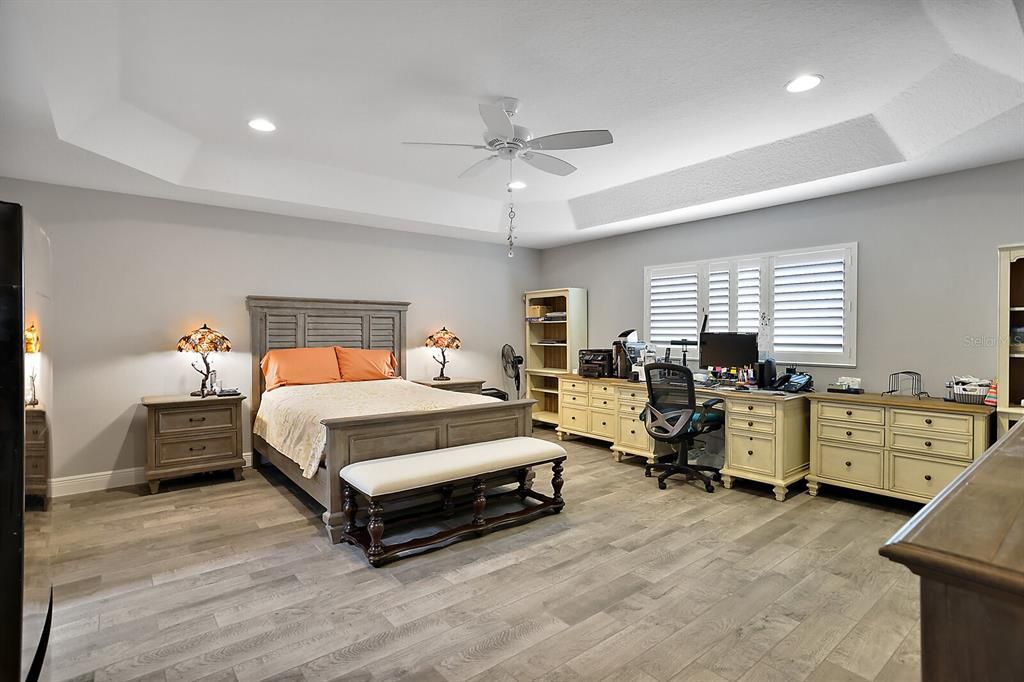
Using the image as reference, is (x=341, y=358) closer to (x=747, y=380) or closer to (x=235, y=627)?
(x=235, y=627)

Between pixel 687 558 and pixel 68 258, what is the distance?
5.16 meters

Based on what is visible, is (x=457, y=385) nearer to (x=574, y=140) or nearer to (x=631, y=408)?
(x=631, y=408)

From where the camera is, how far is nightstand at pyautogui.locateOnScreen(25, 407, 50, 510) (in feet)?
2.57

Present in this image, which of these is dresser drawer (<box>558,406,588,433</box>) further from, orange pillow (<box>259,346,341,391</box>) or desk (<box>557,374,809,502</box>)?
orange pillow (<box>259,346,341,391</box>)

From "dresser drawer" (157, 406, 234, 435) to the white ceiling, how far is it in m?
1.84

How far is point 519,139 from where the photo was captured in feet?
11.1

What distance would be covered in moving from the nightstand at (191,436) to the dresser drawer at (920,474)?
5.18 meters

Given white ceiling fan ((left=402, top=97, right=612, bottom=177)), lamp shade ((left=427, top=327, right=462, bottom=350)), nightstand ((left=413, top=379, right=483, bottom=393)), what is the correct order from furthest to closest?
lamp shade ((left=427, top=327, right=462, bottom=350)) < nightstand ((left=413, top=379, right=483, bottom=393)) < white ceiling fan ((left=402, top=97, right=612, bottom=177))

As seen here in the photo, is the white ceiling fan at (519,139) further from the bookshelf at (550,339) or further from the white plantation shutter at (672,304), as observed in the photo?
the bookshelf at (550,339)

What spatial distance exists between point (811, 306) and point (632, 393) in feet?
5.84

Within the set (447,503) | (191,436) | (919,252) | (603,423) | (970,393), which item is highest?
(919,252)

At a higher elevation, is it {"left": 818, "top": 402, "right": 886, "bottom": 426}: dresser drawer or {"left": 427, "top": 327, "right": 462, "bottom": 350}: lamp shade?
{"left": 427, "top": 327, "right": 462, "bottom": 350}: lamp shade

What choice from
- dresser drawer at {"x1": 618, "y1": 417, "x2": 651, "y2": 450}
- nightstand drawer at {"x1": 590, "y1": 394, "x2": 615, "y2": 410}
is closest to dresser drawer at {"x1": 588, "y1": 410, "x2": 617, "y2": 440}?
nightstand drawer at {"x1": 590, "y1": 394, "x2": 615, "y2": 410}

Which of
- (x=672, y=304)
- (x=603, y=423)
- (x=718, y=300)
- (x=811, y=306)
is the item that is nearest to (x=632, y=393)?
(x=603, y=423)
